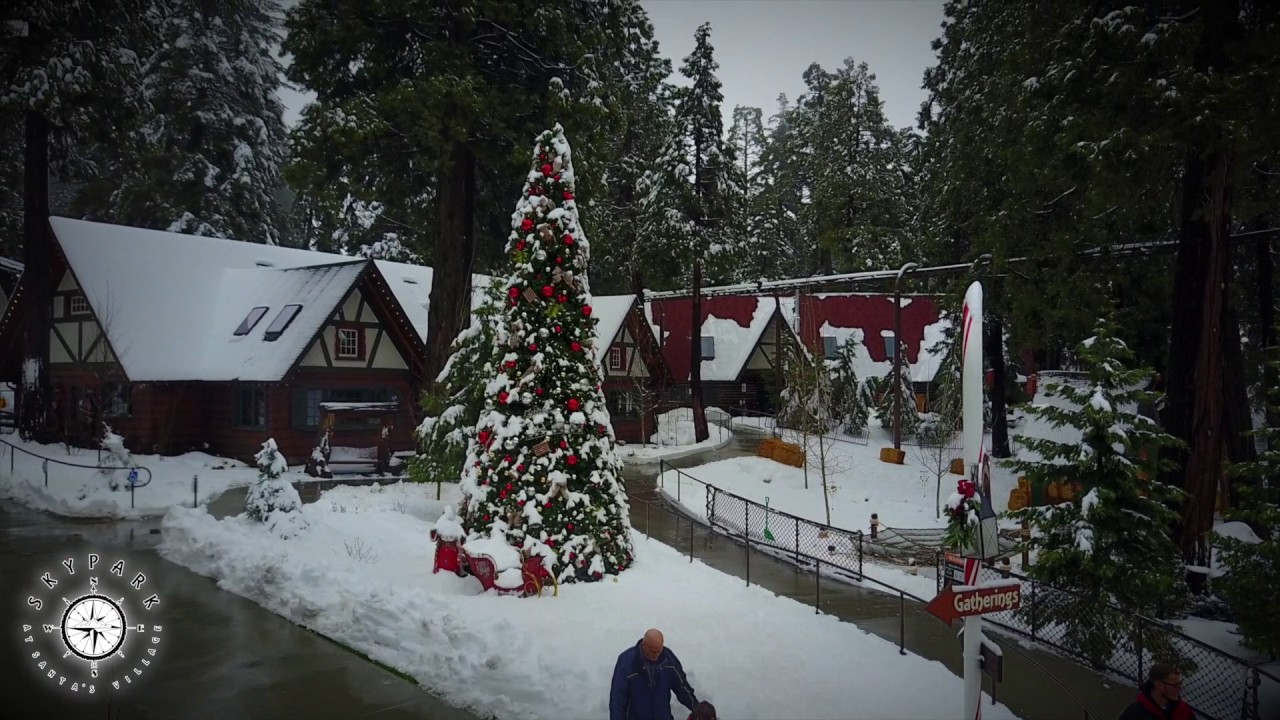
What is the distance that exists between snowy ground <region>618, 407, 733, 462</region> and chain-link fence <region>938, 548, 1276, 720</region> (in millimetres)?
18152

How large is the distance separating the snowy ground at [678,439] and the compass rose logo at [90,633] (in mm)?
21517

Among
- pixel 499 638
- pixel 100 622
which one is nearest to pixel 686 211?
pixel 499 638

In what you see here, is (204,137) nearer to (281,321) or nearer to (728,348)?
(281,321)

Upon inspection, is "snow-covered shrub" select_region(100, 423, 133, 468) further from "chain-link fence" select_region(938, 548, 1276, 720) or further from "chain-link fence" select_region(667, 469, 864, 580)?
"chain-link fence" select_region(938, 548, 1276, 720)

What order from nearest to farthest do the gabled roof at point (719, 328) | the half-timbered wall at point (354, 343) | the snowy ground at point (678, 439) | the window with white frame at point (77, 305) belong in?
the window with white frame at point (77, 305) → the half-timbered wall at point (354, 343) → the snowy ground at point (678, 439) → the gabled roof at point (719, 328)

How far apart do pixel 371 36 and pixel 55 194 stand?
30.6m

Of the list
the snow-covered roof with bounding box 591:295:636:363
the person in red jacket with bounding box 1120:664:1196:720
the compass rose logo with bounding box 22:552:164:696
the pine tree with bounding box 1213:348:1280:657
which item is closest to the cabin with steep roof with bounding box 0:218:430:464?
the snow-covered roof with bounding box 591:295:636:363

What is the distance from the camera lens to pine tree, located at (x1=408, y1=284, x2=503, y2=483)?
15938 mm

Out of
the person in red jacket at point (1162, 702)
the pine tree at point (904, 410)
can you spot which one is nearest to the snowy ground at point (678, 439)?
the pine tree at point (904, 410)

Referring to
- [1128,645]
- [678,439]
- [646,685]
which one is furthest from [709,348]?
[646,685]

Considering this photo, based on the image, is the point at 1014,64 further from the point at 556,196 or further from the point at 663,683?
the point at 663,683

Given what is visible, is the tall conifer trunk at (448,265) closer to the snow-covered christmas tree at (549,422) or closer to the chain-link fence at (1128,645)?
the snow-covered christmas tree at (549,422)

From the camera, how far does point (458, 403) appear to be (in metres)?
16.8

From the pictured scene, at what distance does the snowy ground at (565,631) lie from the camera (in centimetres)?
793
